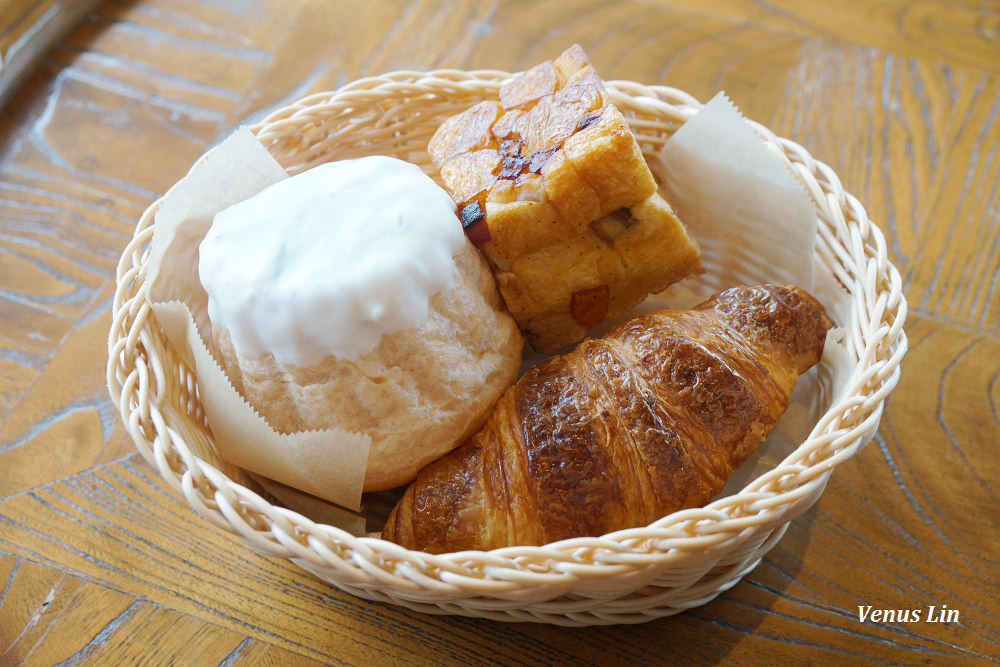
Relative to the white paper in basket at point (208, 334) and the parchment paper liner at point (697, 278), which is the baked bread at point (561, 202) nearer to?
the parchment paper liner at point (697, 278)

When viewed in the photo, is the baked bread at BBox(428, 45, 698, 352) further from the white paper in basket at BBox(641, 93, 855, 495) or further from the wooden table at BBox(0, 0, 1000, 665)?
the wooden table at BBox(0, 0, 1000, 665)

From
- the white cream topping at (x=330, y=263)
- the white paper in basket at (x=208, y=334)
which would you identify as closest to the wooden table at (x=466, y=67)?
the white paper in basket at (x=208, y=334)

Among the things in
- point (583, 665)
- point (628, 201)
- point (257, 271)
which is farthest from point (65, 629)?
point (628, 201)

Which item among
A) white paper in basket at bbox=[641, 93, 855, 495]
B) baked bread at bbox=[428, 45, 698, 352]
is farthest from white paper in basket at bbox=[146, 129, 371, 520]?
white paper in basket at bbox=[641, 93, 855, 495]

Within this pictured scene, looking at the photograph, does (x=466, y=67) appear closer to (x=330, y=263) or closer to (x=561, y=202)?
(x=561, y=202)

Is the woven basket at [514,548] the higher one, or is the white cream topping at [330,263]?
the white cream topping at [330,263]

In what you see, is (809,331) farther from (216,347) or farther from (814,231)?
(216,347)
